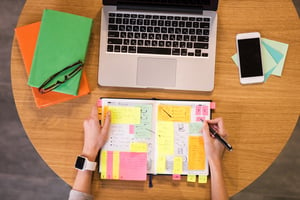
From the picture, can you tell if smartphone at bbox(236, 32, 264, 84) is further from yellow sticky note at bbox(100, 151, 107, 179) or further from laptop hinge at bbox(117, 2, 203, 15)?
yellow sticky note at bbox(100, 151, 107, 179)

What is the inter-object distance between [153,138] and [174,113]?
0.11m

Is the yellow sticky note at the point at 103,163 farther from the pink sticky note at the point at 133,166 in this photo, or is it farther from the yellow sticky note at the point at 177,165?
the yellow sticky note at the point at 177,165

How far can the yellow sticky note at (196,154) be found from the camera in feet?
3.43

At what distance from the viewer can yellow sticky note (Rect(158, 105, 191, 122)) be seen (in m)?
1.05

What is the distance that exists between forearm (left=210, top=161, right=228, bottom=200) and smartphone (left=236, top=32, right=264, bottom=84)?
306 mm

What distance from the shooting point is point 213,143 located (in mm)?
1045

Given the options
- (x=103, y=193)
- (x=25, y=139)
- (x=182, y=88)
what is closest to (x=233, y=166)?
(x=182, y=88)

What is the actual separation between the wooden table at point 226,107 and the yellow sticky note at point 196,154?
7cm

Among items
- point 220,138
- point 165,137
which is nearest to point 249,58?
point 220,138

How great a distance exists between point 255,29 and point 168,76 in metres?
0.35

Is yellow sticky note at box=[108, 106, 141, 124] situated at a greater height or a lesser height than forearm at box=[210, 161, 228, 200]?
greater

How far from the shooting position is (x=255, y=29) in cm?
108

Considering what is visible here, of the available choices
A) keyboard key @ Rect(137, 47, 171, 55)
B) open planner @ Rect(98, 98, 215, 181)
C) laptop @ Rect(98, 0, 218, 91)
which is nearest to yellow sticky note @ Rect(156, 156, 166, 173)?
open planner @ Rect(98, 98, 215, 181)

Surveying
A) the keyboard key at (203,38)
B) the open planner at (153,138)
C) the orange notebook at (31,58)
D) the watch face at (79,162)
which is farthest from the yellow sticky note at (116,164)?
the keyboard key at (203,38)
